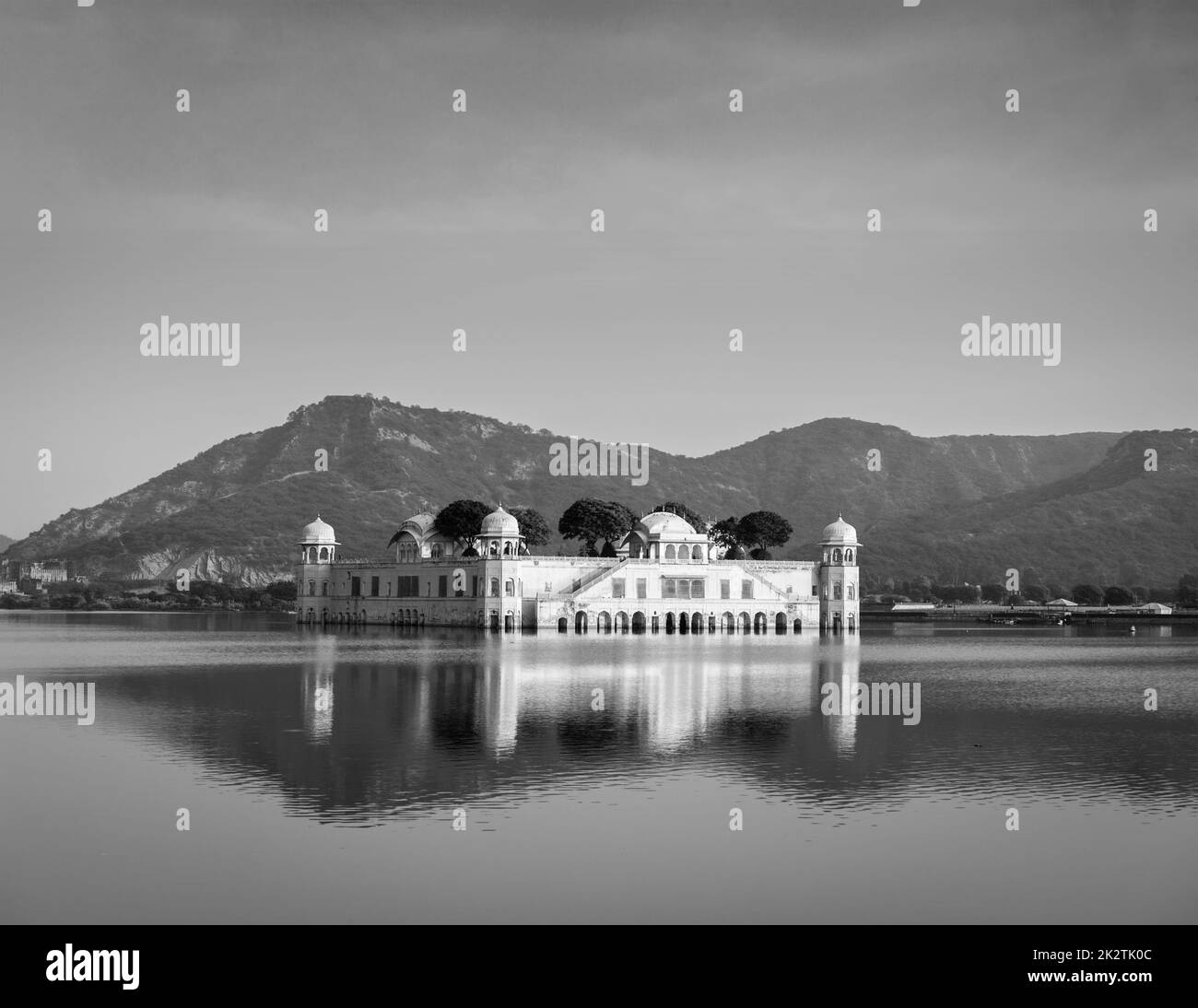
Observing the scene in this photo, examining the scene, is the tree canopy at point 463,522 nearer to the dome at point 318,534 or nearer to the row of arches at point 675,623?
the dome at point 318,534

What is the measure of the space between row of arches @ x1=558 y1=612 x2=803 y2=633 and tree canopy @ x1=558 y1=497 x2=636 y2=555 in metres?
11.7

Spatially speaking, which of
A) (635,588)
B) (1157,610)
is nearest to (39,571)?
(635,588)

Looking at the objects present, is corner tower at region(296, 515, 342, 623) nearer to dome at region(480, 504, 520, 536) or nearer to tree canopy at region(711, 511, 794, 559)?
dome at region(480, 504, 520, 536)

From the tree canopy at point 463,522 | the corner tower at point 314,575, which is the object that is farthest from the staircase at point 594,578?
the corner tower at point 314,575

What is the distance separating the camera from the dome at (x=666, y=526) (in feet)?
290

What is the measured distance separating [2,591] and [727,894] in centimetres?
16903

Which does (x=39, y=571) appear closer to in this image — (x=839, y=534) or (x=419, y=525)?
(x=419, y=525)

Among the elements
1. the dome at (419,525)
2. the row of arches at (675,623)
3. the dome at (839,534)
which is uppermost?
the dome at (419,525)

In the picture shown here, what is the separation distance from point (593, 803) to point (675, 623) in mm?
64394

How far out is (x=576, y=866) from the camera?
1822 cm

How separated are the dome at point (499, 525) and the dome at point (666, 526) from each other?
335 inches

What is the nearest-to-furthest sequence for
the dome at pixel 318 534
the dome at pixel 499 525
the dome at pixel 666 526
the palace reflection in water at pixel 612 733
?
the palace reflection in water at pixel 612 733 < the dome at pixel 499 525 < the dome at pixel 666 526 < the dome at pixel 318 534

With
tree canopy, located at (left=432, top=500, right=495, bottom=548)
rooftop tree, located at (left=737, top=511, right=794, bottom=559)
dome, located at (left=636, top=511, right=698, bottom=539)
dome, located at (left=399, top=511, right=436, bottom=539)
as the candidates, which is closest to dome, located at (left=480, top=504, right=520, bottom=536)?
dome, located at (left=636, top=511, right=698, bottom=539)
